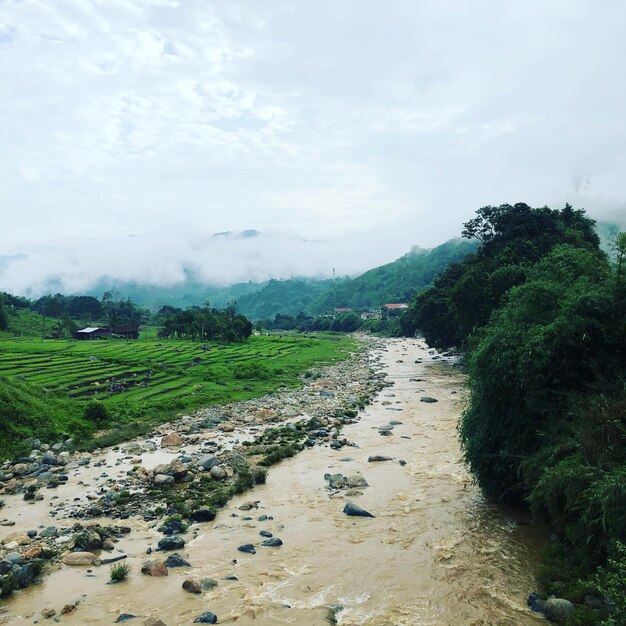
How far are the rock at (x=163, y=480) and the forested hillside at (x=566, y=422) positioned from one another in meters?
11.5

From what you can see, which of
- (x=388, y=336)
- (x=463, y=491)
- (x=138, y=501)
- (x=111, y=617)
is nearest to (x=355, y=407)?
(x=463, y=491)

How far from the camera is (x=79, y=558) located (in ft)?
43.4

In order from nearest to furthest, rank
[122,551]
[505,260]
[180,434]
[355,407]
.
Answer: [122,551] → [180,434] → [355,407] → [505,260]

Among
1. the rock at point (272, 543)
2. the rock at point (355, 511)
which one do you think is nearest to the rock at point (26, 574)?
the rock at point (272, 543)

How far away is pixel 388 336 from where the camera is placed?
390 feet

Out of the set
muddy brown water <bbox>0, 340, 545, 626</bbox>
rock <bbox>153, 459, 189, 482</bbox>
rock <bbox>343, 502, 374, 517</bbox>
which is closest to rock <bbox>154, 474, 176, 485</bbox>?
rock <bbox>153, 459, 189, 482</bbox>

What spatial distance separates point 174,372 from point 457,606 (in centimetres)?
4027

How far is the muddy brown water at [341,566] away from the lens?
10961mm

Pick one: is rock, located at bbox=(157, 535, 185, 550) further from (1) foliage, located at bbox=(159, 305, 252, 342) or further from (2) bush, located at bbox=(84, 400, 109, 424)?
(1) foliage, located at bbox=(159, 305, 252, 342)

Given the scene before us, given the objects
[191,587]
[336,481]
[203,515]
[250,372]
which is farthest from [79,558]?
[250,372]

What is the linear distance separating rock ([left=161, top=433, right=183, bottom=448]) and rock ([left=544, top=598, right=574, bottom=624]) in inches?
748

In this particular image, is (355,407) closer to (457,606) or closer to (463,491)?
(463,491)

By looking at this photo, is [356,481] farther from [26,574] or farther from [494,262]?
[494,262]

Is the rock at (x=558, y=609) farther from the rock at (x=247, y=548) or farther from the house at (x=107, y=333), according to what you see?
the house at (x=107, y=333)
